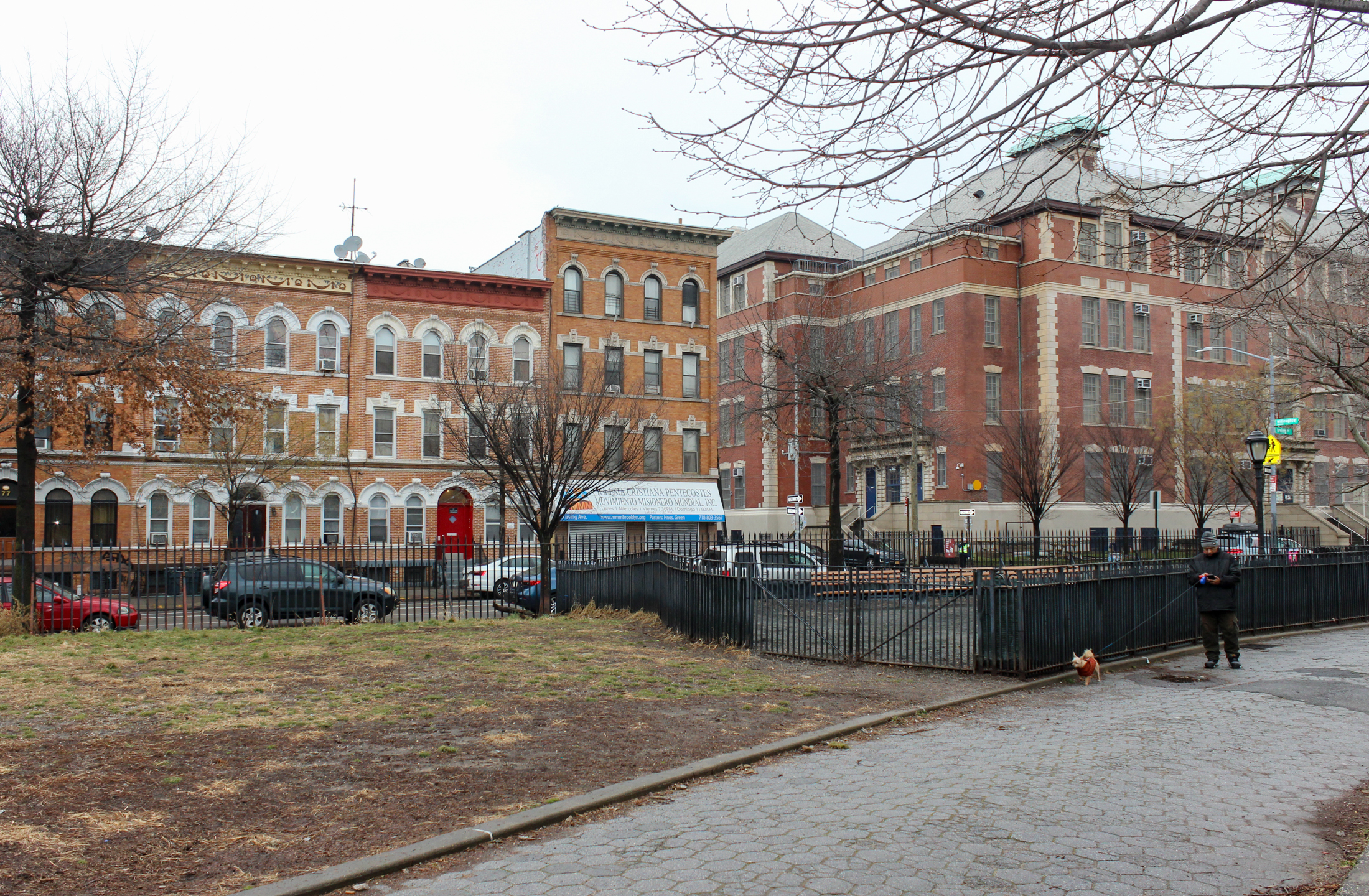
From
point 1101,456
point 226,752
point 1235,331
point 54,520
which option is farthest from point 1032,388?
point 226,752

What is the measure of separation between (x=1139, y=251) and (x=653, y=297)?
120 feet

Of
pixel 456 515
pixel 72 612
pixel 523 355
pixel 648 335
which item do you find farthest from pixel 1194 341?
pixel 72 612

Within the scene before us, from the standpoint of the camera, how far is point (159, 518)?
117 ft

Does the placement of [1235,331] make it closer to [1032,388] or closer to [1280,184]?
[1032,388]

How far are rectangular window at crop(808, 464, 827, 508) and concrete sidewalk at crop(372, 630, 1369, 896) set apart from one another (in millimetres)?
47507

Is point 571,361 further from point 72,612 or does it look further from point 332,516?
point 72,612

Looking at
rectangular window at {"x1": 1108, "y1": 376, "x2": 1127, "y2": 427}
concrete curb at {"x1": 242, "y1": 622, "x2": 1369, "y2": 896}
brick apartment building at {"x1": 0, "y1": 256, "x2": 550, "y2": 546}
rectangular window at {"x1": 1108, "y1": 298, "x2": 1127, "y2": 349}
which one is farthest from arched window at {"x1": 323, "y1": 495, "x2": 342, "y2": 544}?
rectangular window at {"x1": 1108, "y1": 298, "x2": 1127, "y2": 349}

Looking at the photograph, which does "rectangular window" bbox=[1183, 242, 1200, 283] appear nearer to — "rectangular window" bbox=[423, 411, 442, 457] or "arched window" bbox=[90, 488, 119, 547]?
"rectangular window" bbox=[423, 411, 442, 457]

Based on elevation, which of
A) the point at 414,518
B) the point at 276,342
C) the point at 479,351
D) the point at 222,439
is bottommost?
the point at 414,518

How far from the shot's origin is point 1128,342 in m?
52.2

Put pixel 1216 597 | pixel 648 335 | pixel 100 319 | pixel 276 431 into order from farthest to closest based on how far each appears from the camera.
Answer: pixel 648 335 → pixel 276 431 → pixel 100 319 → pixel 1216 597

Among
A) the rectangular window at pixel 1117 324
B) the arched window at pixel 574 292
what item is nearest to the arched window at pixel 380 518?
the arched window at pixel 574 292

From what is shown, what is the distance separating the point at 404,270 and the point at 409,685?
29719mm

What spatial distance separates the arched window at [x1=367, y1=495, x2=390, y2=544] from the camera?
38.8 meters
